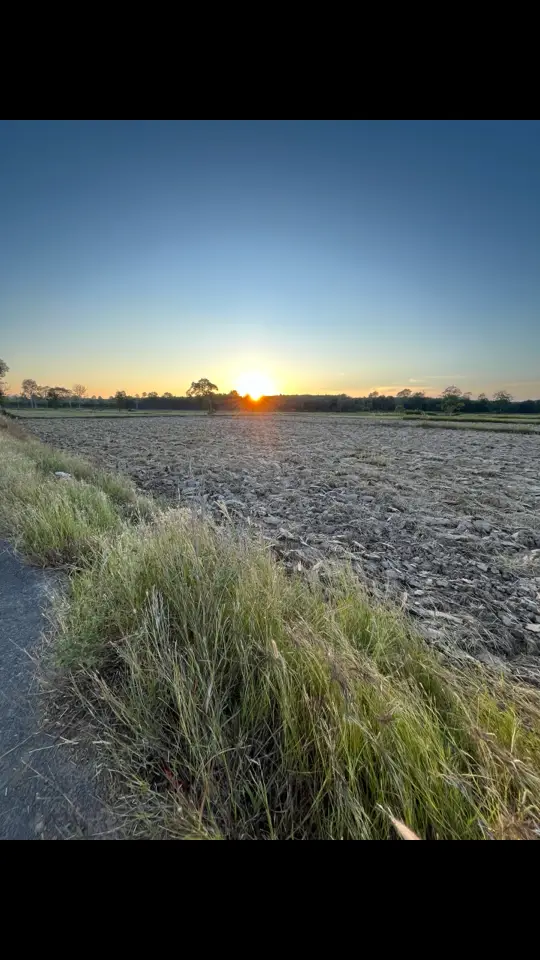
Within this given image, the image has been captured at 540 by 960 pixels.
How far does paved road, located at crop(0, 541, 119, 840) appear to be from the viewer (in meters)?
1.41

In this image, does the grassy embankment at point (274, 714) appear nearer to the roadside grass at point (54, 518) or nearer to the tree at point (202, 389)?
the roadside grass at point (54, 518)

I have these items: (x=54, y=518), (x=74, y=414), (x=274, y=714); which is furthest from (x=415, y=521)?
(x=74, y=414)

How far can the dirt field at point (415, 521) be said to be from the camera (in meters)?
3.62

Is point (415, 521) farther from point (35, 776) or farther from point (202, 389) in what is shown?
point (202, 389)

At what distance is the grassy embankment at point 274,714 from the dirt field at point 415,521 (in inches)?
33.8

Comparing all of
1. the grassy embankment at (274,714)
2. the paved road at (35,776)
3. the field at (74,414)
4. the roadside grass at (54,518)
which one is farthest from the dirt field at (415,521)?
the field at (74,414)

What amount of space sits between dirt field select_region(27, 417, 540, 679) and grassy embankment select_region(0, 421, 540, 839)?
2.82 ft

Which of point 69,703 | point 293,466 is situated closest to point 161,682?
point 69,703

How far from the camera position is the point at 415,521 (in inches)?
252

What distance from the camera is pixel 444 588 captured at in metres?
4.14

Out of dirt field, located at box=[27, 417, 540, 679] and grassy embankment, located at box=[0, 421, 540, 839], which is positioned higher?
grassy embankment, located at box=[0, 421, 540, 839]

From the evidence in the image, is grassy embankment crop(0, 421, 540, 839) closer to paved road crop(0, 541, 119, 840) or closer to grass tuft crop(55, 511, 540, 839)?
grass tuft crop(55, 511, 540, 839)

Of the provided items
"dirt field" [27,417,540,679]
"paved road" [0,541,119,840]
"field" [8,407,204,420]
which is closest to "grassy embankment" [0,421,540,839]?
"paved road" [0,541,119,840]
